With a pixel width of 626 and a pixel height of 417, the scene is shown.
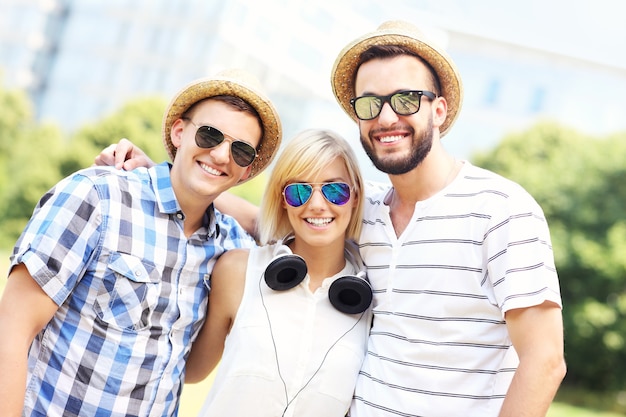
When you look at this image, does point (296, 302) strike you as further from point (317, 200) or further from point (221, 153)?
point (221, 153)

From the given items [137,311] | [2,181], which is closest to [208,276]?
[137,311]

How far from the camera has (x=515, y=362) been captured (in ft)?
9.71

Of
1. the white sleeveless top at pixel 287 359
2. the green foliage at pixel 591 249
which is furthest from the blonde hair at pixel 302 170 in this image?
the green foliage at pixel 591 249

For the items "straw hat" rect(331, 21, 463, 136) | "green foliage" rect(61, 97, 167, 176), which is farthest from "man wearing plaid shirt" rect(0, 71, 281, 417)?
"green foliage" rect(61, 97, 167, 176)

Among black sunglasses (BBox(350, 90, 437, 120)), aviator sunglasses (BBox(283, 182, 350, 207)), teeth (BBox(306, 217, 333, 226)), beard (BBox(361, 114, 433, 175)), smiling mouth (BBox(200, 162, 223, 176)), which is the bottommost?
teeth (BBox(306, 217, 333, 226))

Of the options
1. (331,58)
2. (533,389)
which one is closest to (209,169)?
(533,389)

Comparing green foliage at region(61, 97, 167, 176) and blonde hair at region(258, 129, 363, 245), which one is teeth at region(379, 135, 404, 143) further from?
green foliage at region(61, 97, 167, 176)

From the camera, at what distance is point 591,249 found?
19625mm

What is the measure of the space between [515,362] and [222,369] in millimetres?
1262

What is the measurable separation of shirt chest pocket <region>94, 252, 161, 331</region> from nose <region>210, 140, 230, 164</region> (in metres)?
0.58

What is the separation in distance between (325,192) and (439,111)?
2.15 feet

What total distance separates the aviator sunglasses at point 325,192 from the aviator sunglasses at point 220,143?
243 millimetres

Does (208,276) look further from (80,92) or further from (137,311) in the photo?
(80,92)

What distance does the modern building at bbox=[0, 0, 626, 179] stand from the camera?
3903cm
